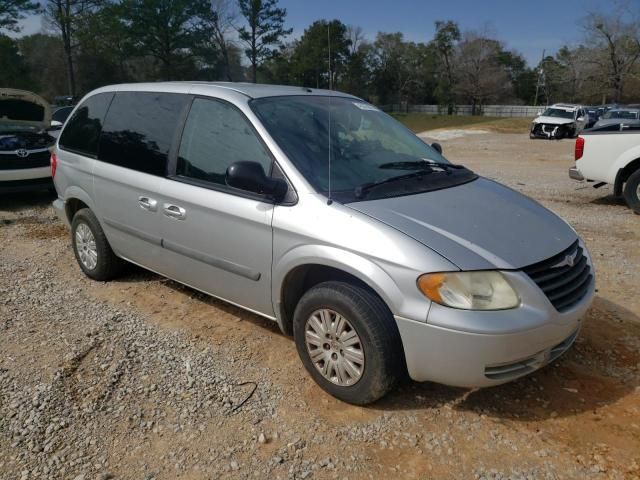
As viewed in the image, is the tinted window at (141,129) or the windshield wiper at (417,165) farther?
the tinted window at (141,129)

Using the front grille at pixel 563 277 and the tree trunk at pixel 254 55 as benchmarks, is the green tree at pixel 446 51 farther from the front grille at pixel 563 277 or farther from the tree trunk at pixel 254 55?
the front grille at pixel 563 277

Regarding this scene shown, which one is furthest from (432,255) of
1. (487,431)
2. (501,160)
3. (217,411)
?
(501,160)

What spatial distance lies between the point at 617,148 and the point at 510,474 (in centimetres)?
698

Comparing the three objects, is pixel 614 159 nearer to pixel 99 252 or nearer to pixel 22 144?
pixel 99 252

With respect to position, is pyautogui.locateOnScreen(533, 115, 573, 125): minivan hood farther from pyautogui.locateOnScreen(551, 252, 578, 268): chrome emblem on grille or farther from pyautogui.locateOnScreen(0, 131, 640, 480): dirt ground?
pyautogui.locateOnScreen(551, 252, 578, 268): chrome emblem on grille

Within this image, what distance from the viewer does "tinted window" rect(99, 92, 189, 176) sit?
3.86 meters

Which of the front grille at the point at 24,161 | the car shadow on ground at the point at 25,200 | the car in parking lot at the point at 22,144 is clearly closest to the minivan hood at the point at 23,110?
the car in parking lot at the point at 22,144

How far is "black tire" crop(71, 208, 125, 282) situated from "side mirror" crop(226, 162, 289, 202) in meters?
2.12

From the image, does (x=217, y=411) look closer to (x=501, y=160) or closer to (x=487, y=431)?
(x=487, y=431)

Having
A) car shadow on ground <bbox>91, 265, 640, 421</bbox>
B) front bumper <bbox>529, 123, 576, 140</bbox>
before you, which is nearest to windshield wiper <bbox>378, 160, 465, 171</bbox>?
car shadow on ground <bbox>91, 265, 640, 421</bbox>

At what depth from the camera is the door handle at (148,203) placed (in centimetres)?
385

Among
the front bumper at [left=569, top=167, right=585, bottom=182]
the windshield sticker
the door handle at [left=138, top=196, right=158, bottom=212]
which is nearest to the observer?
the door handle at [left=138, top=196, right=158, bottom=212]

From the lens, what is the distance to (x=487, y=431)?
2.74 metres

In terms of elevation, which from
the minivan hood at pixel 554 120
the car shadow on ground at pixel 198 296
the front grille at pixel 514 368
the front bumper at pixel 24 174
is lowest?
the car shadow on ground at pixel 198 296
